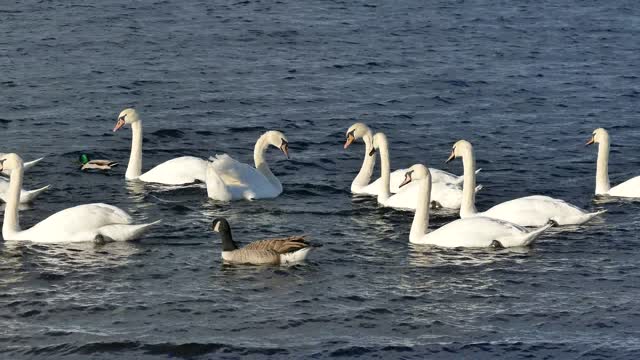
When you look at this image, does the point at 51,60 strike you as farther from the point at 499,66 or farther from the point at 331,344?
the point at 331,344

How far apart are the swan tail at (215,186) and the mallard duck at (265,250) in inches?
128

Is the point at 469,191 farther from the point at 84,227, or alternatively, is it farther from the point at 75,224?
the point at 75,224

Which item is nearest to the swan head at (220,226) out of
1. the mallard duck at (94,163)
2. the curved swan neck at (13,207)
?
the curved swan neck at (13,207)

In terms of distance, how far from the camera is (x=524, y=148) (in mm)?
25375

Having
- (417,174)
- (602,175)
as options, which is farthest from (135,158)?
(602,175)

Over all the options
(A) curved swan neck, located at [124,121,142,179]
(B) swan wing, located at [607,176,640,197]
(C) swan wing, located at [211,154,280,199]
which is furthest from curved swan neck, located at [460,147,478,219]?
(A) curved swan neck, located at [124,121,142,179]

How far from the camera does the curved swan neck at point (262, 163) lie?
22.5 m

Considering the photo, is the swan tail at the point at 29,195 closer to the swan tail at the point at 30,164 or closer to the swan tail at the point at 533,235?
the swan tail at the point at 30,164

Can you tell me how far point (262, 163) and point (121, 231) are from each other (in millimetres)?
4288

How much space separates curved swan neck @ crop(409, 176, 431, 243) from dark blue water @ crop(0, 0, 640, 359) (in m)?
0.31

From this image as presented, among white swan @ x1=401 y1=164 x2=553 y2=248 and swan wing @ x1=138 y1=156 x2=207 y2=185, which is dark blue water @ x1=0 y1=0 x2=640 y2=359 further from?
swan wing @ x1=138 y1=156 x2=207 y2=185

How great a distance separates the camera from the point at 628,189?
71.9ft

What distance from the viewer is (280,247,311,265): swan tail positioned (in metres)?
18.0

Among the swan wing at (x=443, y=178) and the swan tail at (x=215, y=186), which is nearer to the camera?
the swan tail at (x=215, y=186)
